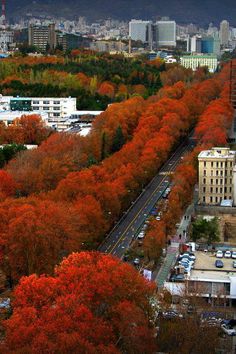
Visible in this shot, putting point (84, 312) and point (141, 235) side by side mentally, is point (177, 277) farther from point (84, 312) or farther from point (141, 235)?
point (84, 312)

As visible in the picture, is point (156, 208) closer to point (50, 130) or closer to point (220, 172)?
point (220, 172)

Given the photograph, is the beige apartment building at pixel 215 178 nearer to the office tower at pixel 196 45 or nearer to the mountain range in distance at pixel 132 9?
the office tower at pixel 196 45

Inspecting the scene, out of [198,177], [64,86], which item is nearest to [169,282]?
[198,177]

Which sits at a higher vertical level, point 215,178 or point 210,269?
point 215,178

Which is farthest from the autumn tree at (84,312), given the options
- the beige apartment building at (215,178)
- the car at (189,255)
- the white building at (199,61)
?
the white building at (199,61)

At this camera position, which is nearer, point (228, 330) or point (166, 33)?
point (228, 330)

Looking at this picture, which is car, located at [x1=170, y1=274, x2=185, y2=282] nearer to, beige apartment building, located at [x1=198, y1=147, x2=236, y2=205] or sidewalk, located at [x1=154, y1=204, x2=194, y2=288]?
sidewalk, located at [x1=154, y1=204, x2=194, y2=288]

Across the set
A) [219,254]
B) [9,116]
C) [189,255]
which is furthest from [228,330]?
[9,116]
